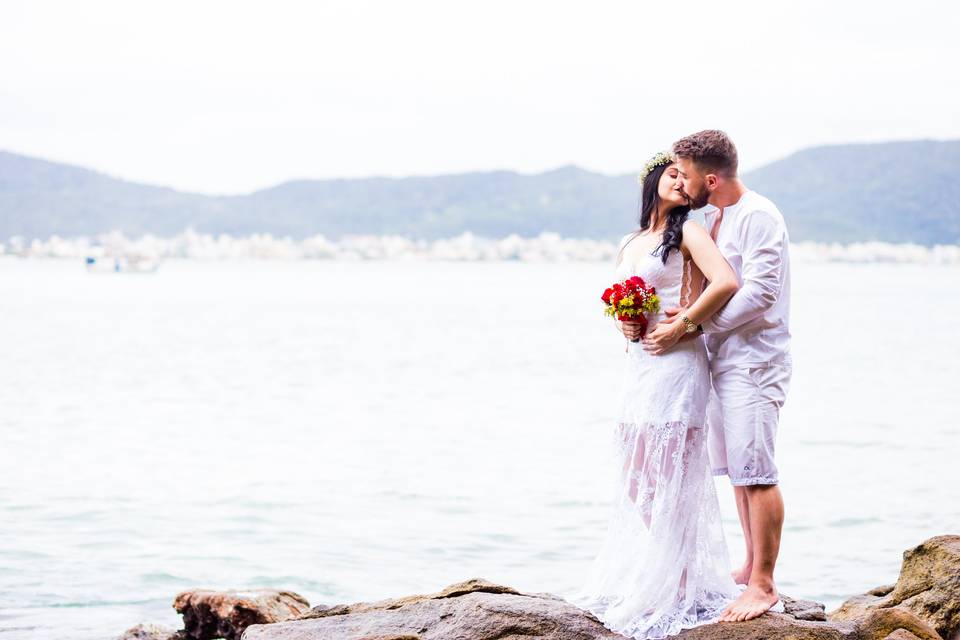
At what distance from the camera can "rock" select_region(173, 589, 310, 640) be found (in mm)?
7449

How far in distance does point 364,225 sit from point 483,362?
79445mm

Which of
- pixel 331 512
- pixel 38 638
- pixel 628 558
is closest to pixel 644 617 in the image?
pixel 628 558

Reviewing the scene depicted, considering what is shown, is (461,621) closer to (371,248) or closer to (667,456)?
(667,456)

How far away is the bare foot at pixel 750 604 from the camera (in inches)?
209

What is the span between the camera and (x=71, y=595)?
10.9 m

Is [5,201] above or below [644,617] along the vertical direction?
above

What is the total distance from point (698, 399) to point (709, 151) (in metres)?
1.14

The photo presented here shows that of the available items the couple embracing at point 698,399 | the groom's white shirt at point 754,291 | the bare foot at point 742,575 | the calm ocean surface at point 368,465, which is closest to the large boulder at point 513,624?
the couple embracing at point 698,399

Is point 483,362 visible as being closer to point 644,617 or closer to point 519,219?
point 644,617

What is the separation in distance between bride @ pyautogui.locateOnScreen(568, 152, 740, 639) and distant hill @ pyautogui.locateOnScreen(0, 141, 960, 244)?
3379 inches

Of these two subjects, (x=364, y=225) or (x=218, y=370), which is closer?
(x=218, y=370)

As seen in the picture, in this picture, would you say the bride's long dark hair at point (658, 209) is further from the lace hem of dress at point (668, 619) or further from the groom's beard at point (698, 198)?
the lace hem of dress at point (668, 619)

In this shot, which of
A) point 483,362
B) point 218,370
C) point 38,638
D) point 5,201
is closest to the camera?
point 38,638

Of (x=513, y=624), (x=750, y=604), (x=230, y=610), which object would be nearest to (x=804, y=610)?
(x=750, y=604)
